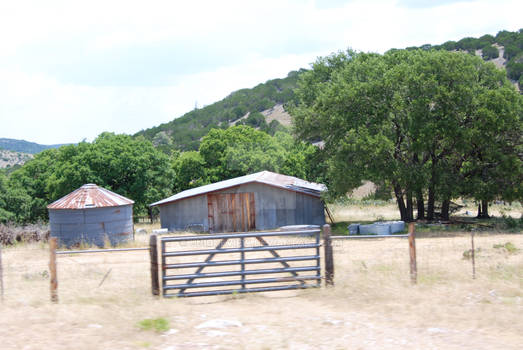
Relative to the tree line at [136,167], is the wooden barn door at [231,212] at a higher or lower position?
lower

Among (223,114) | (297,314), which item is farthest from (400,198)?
(223,114)

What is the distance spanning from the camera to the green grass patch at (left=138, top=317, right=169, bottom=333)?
296 inches

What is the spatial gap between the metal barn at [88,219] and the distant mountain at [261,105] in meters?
72.1

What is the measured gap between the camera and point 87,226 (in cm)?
2353

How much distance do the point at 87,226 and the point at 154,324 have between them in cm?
1721

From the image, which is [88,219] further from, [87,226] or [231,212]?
[231,212]

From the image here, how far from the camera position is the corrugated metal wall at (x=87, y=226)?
926 inches

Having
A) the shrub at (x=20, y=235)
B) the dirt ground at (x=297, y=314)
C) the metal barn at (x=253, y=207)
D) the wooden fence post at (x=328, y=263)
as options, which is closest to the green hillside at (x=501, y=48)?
the metal barn at (x=253, y=207)

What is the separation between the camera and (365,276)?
1051 cm

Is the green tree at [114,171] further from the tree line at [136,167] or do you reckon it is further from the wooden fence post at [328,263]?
the wooden fence post at [328,263]

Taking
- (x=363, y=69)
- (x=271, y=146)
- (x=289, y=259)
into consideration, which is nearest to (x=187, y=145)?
(x=271, y=146)

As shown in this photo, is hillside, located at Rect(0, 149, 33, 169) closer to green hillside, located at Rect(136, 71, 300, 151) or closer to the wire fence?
green hillside, located at Rect(136, 71, 300, 151)

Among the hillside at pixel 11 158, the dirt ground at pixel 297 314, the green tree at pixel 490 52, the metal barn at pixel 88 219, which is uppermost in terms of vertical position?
the green tree at pixel 490 52

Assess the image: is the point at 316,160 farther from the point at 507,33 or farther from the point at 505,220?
the point at 507,33
